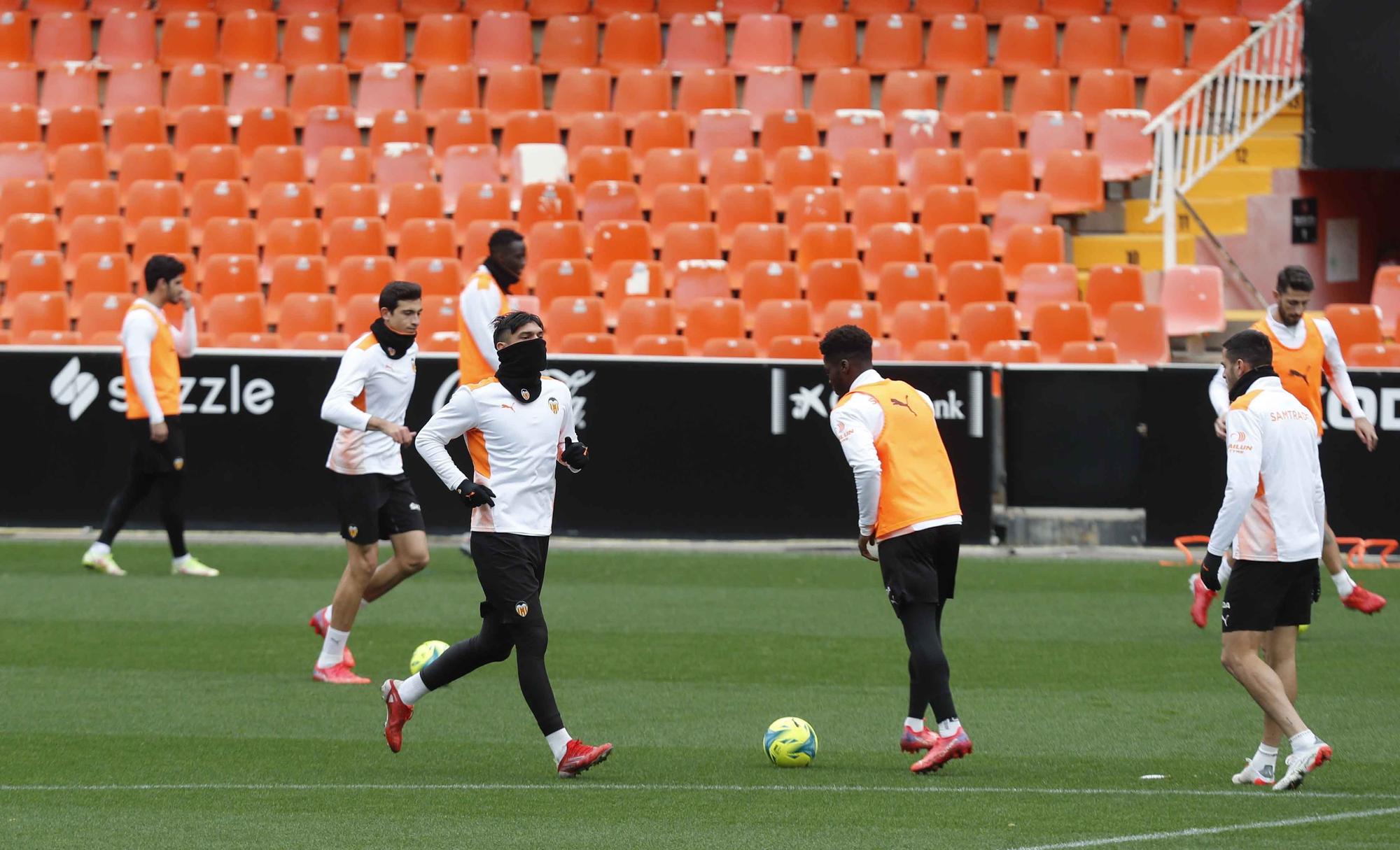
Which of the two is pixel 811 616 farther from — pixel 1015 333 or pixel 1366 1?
pixel 1366 1

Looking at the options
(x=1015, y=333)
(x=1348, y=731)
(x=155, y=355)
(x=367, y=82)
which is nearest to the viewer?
(x=1348, y=731)

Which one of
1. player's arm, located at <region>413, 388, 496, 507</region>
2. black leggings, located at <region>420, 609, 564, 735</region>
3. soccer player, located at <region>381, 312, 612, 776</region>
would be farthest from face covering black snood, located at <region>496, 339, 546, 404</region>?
black leggings, located at <region>420, 609, 564, 735</region>

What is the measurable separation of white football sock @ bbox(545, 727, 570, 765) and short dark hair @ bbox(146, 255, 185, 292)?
21.4 feet

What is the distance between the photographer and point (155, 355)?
13.2m

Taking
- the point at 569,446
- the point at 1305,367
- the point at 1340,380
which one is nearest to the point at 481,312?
the point at 569,446

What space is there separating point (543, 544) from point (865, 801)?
1750 millimetres

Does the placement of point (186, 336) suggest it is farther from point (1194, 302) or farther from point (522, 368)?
point (1194, 302)

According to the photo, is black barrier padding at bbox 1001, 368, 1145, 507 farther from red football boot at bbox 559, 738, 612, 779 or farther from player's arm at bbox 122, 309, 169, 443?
red football boot at bbox 559, 738, 612, 779

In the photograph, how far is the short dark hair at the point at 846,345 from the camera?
25.2 feet

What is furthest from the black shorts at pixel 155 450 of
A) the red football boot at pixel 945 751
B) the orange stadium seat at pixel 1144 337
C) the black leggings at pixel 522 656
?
the orange stadium seat at pixel 1144 337

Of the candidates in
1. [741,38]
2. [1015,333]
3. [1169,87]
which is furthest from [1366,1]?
[741,38]

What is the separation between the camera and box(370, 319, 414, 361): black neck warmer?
32.3 feet

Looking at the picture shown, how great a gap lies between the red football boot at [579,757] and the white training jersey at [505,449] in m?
0.89

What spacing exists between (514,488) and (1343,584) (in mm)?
5668
